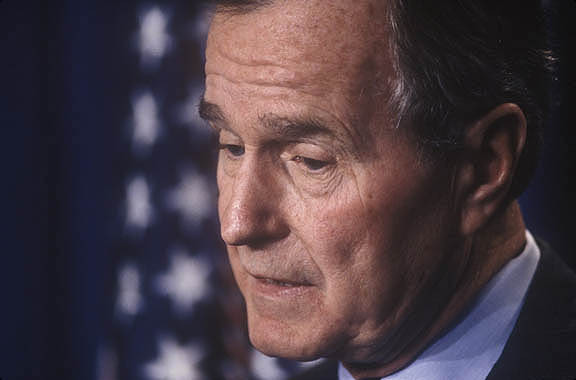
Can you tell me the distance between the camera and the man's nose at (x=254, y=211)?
0.80 meters

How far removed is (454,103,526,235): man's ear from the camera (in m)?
0.79

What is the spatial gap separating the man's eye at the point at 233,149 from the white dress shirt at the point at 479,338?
0.42 metres

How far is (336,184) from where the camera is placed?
0.79 m

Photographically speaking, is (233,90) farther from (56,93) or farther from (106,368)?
(106,368)

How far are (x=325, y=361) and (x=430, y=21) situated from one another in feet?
2.60

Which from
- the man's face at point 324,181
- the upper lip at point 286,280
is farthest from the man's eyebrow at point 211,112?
the upper lip at point 286,280

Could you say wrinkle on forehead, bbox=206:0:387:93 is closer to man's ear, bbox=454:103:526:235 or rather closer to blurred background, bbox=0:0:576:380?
man's ear, bbox=454:103:526:235

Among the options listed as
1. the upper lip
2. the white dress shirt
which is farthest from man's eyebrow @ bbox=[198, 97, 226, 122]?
the white dress shirt

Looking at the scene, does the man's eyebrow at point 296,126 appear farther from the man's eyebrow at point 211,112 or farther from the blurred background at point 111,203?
the blurred background at point 111,203

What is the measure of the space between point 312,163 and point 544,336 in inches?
16.7

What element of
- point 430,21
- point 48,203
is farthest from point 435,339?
point 48,203

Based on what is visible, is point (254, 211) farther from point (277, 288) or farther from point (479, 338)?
point (479, 338)

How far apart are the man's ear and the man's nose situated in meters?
0.26

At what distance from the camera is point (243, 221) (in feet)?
2.61
